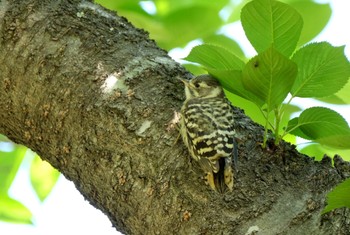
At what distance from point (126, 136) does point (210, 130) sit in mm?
335

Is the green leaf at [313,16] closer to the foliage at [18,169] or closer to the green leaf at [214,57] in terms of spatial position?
the green leaf at [214,57]

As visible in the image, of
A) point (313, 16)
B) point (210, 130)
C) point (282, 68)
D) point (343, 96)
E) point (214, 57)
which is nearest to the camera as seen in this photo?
point (282, 68)

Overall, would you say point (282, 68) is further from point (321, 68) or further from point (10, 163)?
point (10, 163)

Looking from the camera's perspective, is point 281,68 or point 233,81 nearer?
point 281,68

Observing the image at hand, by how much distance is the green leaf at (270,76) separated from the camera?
174cm

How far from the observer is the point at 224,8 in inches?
119

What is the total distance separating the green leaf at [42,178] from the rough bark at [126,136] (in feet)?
2.81

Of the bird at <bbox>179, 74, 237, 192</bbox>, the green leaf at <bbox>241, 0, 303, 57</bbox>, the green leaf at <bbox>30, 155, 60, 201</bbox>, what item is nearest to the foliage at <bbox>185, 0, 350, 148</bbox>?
the green leaf at <bbox>241, 0, 303, 57</bbox>

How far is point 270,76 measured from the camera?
1.80 m

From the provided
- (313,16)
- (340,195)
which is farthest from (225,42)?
(340,195)

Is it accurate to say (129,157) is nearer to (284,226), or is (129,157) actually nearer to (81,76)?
(81,76)

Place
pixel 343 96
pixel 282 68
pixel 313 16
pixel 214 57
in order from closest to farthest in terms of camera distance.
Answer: pixel 282 68, pixel 214 57, pixel 343 96, pixel 313 16

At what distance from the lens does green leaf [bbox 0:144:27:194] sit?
10.4 ft

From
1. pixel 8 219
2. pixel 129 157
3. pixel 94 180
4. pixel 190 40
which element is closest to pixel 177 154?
pixel 129 157
